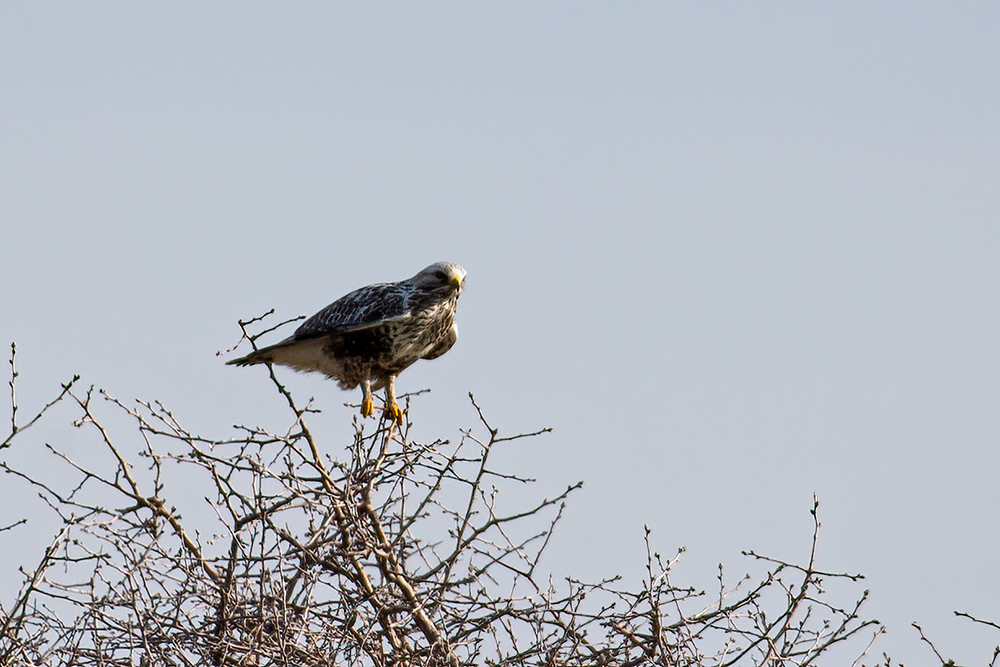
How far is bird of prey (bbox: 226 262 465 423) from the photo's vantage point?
8.31 m

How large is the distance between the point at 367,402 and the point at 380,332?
0.44 m

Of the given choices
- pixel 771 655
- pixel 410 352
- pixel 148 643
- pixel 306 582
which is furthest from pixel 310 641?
pixel 410 352

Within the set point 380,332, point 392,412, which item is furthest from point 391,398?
point 380,332

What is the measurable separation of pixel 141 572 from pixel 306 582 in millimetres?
620

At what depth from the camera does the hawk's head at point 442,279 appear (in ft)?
27.8

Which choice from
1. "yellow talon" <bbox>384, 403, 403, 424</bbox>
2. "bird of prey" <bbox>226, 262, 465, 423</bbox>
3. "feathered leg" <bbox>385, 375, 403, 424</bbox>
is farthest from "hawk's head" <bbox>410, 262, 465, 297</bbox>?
"yellow talon" <bbox>384, 403, 403, 424</bbox>

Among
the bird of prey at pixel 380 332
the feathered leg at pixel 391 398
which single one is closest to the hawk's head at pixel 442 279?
the bird of prey at pixel 380 332

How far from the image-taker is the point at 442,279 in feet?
27.9

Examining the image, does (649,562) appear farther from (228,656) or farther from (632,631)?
(228,656)

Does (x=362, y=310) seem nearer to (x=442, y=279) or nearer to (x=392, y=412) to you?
(x=442, y=279)

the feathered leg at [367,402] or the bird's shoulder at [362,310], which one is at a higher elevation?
the bird's shoulder at [362,310]

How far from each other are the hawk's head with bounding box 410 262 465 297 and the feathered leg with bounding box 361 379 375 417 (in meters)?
0.69

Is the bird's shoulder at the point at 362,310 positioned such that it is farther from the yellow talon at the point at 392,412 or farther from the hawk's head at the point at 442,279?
the yellow talon at the point at 392,412

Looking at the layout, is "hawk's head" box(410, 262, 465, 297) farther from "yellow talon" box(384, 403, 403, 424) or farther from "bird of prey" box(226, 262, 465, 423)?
"yellow talon" box(384, 403, 403, 424)
